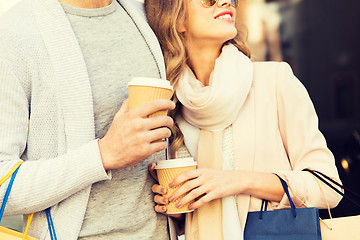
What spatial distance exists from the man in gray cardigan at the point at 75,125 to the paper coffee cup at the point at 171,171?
0.30 ft

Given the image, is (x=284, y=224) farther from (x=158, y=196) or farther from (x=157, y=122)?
(x=157, y=122)

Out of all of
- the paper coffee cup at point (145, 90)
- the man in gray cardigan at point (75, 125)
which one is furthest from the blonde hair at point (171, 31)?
the paper coffee cup at point (145, 90)

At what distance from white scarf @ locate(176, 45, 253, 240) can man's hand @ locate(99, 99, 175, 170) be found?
1.68 ft

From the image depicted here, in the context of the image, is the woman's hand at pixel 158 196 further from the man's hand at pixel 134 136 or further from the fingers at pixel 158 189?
the man's hand at pixel 134 136

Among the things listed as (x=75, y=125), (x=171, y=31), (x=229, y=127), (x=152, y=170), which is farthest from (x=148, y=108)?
(x=171, y=31)

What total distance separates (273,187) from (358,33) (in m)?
8.32

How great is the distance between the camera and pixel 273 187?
200cm

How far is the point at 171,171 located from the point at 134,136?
0.32 m

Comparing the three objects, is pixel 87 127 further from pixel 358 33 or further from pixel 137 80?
pixel 358 33

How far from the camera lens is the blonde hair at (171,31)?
2289 millimetres

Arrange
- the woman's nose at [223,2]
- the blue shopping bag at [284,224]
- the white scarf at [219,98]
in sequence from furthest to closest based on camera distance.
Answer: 1. the woman's nose at [223,2]
2. the white scarf at [219,98]
3. the blue shopping bag at [284,224]

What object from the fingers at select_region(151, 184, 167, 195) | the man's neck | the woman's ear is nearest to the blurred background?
the woman's ear

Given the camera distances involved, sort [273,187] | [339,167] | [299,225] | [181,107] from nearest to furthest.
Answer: [299,225]
[273,187]
[181,107]
[339,167]

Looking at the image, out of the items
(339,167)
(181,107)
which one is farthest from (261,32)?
(181,107)
